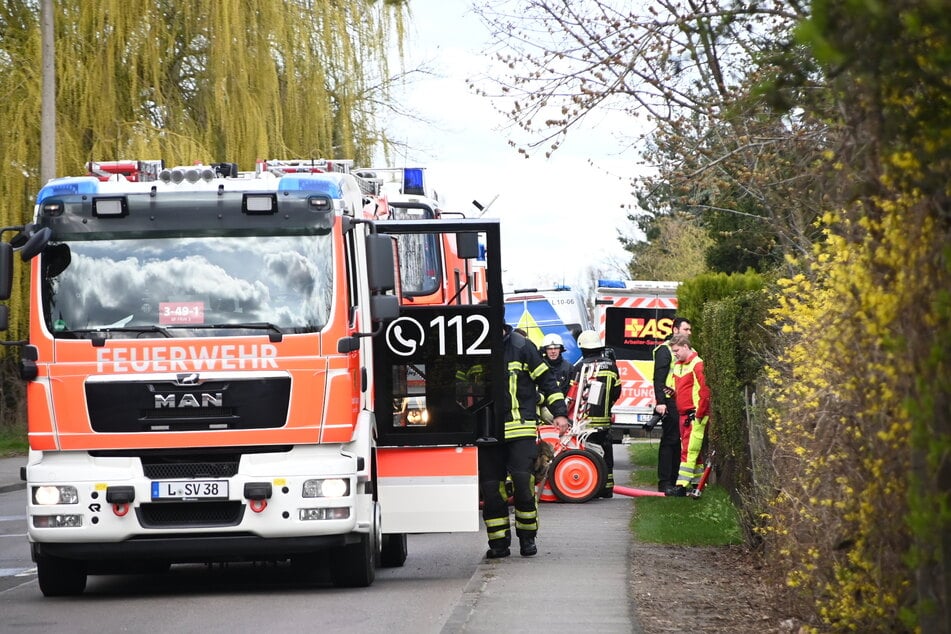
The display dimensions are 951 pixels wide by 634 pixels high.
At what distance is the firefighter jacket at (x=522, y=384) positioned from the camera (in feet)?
37.6

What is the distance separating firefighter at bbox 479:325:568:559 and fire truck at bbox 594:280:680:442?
16.4 meters

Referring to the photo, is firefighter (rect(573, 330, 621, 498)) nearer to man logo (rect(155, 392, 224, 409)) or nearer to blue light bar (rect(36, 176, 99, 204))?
man logo (rect(155, 392, 224, 409))

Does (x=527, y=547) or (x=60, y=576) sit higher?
(x=60, y=576)

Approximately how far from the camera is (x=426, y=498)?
10.9 meters

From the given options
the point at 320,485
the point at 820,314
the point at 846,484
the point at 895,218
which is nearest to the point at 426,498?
the point at 320,485

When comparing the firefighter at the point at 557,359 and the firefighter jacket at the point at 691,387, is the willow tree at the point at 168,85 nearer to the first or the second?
the firefighter at the point at 557,359

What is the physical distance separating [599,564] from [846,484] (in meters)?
5.12

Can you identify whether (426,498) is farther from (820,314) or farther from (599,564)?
(820,314)

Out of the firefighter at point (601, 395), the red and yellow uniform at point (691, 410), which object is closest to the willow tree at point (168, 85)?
the firefighter at point (601, 395)

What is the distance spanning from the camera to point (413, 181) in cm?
1563

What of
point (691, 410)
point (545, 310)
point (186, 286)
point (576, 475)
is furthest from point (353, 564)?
point (545, 310)

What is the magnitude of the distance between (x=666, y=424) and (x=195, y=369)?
348 inches

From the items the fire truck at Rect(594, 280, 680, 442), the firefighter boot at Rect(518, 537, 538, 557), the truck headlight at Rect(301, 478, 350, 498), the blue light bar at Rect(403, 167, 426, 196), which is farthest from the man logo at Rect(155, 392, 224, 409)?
the fire truck at Rect(594, 280, 680, 442)

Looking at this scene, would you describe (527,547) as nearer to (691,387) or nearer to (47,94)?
(691,387)
